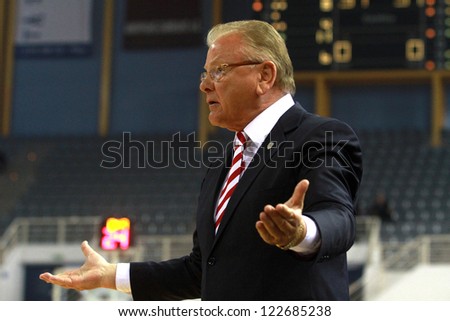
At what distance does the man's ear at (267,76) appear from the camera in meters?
2.77

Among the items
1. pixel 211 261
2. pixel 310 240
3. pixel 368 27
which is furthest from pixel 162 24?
pixel 310 240

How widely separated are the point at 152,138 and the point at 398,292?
23.0ft

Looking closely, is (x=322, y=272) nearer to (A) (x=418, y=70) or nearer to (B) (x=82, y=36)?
(A) (x=418, y=70)

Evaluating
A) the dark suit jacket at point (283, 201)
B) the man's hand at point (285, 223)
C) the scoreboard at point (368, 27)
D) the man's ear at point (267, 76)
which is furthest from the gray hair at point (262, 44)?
the scoreboard at point (368, 27)

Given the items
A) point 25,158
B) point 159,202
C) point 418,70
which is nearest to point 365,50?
point 418,70

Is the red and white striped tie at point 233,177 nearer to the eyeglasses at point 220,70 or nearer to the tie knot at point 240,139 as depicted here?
the tie knot at point 240,139

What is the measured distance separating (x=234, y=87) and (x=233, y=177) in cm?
27

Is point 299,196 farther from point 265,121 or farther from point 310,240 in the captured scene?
point 265,121

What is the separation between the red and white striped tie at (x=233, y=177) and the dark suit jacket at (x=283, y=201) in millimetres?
36


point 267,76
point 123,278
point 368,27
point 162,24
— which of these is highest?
point 368,27

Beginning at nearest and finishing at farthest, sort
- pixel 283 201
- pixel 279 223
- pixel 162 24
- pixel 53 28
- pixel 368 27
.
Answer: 1. pixel 279 223
2. pixel 283 201
3. pixel 368 27
4. pixel 162 24
5. pixel 53 28

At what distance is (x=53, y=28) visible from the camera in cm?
1836

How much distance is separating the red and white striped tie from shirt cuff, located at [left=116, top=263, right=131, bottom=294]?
379mm

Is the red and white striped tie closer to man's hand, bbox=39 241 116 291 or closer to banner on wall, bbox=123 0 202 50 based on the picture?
man's hand, bbox=39 241 116 291
